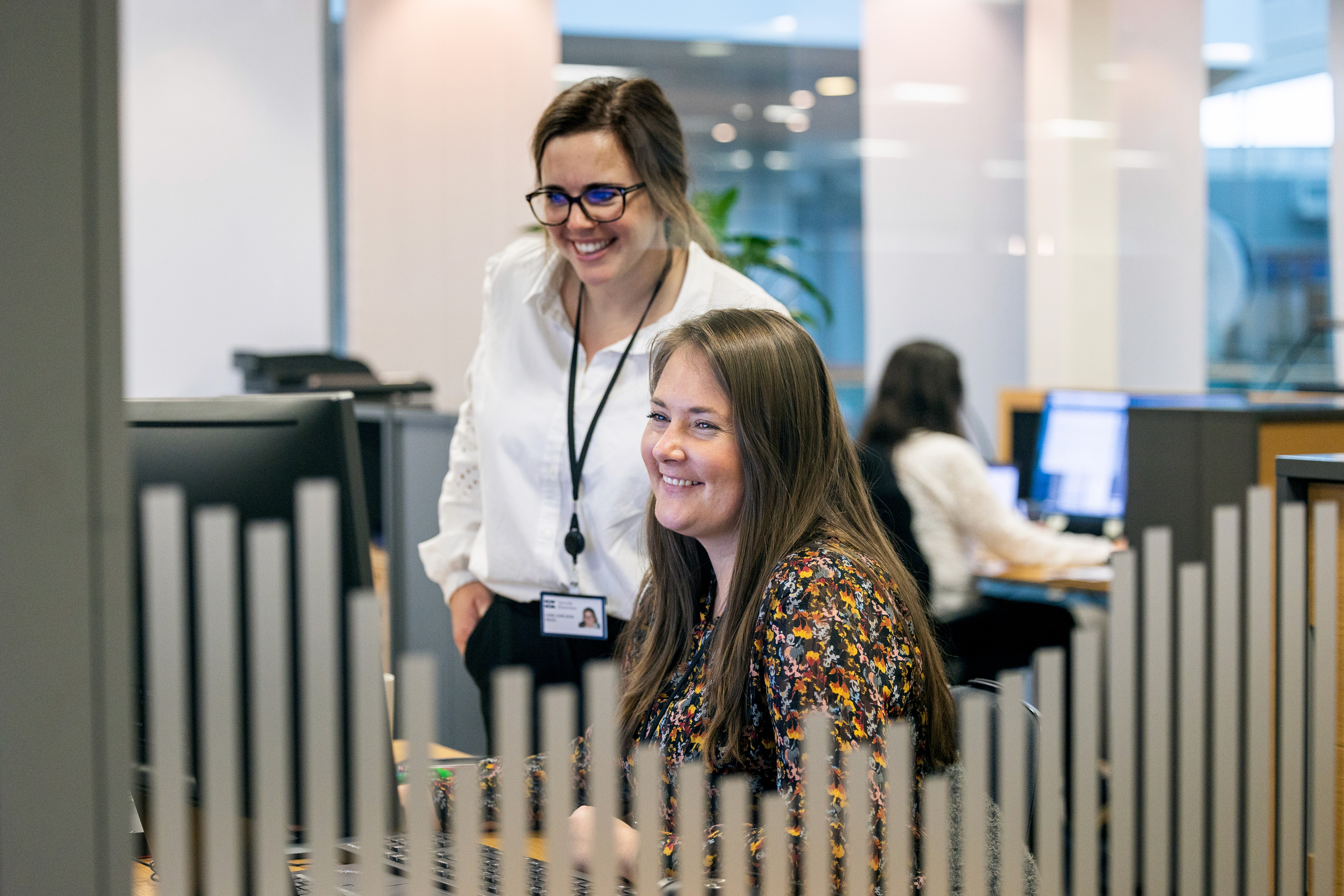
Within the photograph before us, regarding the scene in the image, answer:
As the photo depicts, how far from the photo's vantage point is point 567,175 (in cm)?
162

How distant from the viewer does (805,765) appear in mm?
929

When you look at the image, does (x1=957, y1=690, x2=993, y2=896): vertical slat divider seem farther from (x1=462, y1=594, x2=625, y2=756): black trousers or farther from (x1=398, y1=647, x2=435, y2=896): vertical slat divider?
(x1=462, y1=594, x2=625, y2=756): black trousers

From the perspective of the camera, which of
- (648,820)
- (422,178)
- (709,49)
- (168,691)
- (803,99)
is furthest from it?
(803,99)

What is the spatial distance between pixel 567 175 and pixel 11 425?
98 cm

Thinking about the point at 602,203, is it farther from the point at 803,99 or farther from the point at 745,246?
the point at 803,99

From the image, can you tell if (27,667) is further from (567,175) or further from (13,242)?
(567,175)

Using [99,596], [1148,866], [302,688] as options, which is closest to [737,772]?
[1148,866]

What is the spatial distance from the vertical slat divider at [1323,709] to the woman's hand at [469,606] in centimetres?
105

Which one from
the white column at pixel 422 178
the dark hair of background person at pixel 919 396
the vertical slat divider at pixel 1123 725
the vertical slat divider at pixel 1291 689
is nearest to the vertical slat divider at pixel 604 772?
the vertical slat divider at pixel 1123 725

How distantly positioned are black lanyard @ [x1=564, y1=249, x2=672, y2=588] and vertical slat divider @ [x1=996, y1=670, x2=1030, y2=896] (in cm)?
76

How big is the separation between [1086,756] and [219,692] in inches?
27.7

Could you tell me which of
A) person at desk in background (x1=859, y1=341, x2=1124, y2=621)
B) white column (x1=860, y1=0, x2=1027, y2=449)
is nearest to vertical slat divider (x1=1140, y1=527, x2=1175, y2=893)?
person at desk in background (x1=859, y1=341, x2=1124, y2=621)

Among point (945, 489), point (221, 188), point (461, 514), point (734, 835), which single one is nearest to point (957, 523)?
point (945, 489)

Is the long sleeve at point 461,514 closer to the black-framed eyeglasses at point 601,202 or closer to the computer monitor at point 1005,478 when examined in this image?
the black-framed eyeglasses at point 601,202
